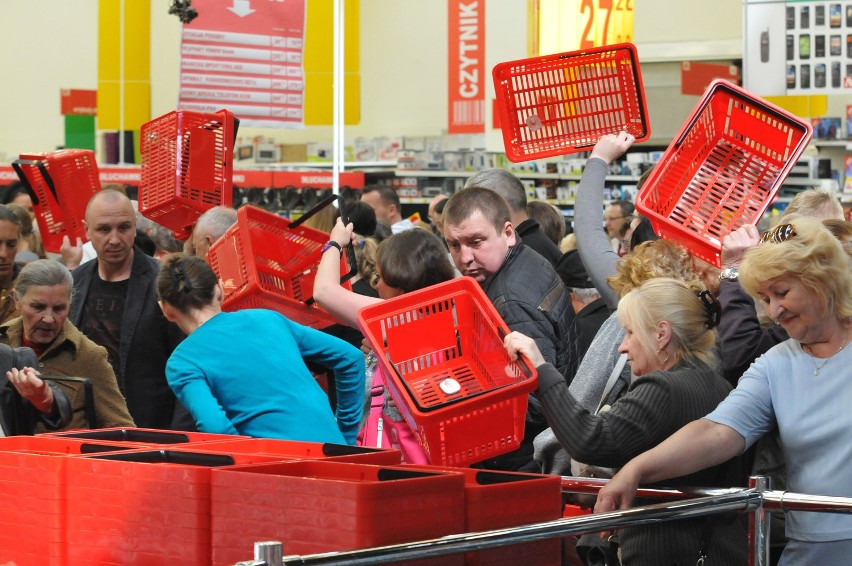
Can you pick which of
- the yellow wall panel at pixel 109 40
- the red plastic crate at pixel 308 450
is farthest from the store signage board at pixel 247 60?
the yellow wall panel at pixel 109 40

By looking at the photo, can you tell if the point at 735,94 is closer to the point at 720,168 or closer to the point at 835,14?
the point at 720,168

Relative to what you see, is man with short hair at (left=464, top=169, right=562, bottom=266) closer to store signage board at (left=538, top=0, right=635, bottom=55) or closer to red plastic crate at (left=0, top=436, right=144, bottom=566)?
red plastic crate at (left=0, top=436, right=144, bottom=566)

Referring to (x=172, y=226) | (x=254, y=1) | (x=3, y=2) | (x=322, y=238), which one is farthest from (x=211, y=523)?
(x=3, y=2)

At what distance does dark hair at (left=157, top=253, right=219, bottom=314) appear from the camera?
3.59 m

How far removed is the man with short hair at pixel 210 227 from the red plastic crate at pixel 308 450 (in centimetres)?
250

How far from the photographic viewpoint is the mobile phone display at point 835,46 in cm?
860

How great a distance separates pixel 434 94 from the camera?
18562 millimetres

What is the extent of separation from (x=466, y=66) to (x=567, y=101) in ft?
31.6

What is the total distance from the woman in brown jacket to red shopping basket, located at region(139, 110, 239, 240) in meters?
1.18

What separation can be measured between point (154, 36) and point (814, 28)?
45.2ft

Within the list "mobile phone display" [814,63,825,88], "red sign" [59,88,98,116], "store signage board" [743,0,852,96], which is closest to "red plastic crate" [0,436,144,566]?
"store signage board" [743,0,852,96]

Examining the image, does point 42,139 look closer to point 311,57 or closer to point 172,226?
point 311,57

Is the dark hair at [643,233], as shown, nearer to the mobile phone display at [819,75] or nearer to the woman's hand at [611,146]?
the woman's hand at [611,146]

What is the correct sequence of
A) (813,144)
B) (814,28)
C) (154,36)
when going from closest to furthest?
(814,28) → (813,144) → (154,36)
